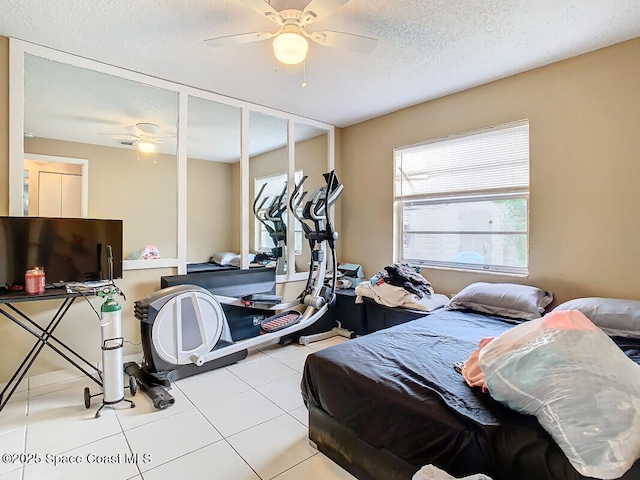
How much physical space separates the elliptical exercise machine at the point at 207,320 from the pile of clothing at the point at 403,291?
51 cm

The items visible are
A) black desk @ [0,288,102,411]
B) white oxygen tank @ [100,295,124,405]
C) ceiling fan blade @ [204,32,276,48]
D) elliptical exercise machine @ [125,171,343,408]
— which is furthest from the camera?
elliptical exercise machine @ [125,171,343,408]

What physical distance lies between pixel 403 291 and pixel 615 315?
5.26 feet

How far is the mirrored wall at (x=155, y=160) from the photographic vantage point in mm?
2768

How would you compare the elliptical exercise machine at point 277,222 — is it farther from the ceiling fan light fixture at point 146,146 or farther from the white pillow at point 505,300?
the white pillow at point 505,300

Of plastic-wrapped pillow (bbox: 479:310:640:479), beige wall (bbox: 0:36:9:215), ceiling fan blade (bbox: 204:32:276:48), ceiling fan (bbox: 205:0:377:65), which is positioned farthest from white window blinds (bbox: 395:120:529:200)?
beige wall (bbox: 0:36:9:215)

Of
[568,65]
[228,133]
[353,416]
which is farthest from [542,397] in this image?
[228,133]

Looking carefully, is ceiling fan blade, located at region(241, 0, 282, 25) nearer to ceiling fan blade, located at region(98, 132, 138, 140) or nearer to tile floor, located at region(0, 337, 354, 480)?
ceiling fan blade, located at region(98, 132, 138, 140)

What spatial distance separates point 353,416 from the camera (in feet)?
5.54

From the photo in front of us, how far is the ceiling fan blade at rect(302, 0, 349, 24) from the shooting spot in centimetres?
184

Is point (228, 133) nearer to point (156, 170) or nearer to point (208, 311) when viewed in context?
point (156, 170)

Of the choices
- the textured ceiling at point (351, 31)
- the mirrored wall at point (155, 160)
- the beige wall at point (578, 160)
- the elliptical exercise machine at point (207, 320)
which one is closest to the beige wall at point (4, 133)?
the mirrored wall at point (155, 160)

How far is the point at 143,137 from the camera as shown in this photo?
3.50 meters

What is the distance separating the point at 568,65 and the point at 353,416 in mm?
3205

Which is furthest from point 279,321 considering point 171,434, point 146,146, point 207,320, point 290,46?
point 290,46
